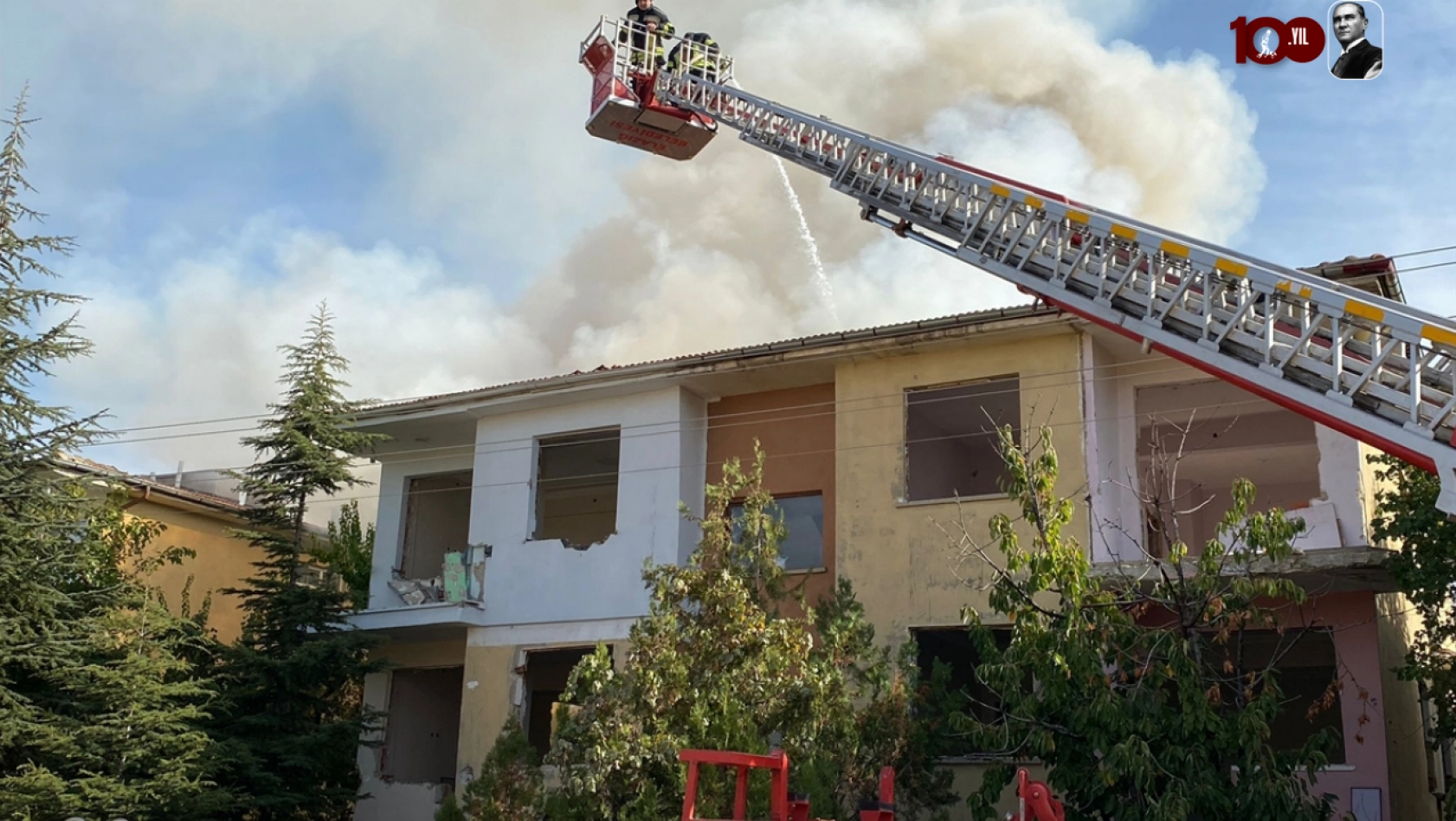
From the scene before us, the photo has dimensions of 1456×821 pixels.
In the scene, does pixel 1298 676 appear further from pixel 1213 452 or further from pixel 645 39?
pixel 645 39

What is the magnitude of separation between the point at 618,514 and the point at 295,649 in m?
4.74

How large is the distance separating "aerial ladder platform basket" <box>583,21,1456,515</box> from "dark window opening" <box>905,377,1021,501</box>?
4.40 meters

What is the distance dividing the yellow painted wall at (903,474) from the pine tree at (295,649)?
7.05m

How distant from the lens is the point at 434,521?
22906 millimetres

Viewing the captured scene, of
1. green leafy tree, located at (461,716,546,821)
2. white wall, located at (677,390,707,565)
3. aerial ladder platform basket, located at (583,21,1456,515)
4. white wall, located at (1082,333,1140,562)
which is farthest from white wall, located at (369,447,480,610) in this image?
white wall, located at (1082,333,1140,562)

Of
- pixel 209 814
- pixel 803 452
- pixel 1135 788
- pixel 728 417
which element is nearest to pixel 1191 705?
pixel 1135 788

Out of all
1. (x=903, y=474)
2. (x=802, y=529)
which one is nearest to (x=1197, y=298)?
(x=903, y=474)

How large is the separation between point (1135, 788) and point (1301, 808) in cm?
129

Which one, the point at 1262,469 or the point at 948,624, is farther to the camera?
the point at 1262,469

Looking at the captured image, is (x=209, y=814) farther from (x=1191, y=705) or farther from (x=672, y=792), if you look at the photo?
(x=1191, y=705)

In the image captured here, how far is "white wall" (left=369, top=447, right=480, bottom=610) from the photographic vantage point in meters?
21.4

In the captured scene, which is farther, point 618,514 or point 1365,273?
point 618,514

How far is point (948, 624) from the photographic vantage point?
16.0 meters

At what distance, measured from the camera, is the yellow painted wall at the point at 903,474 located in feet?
52.7
